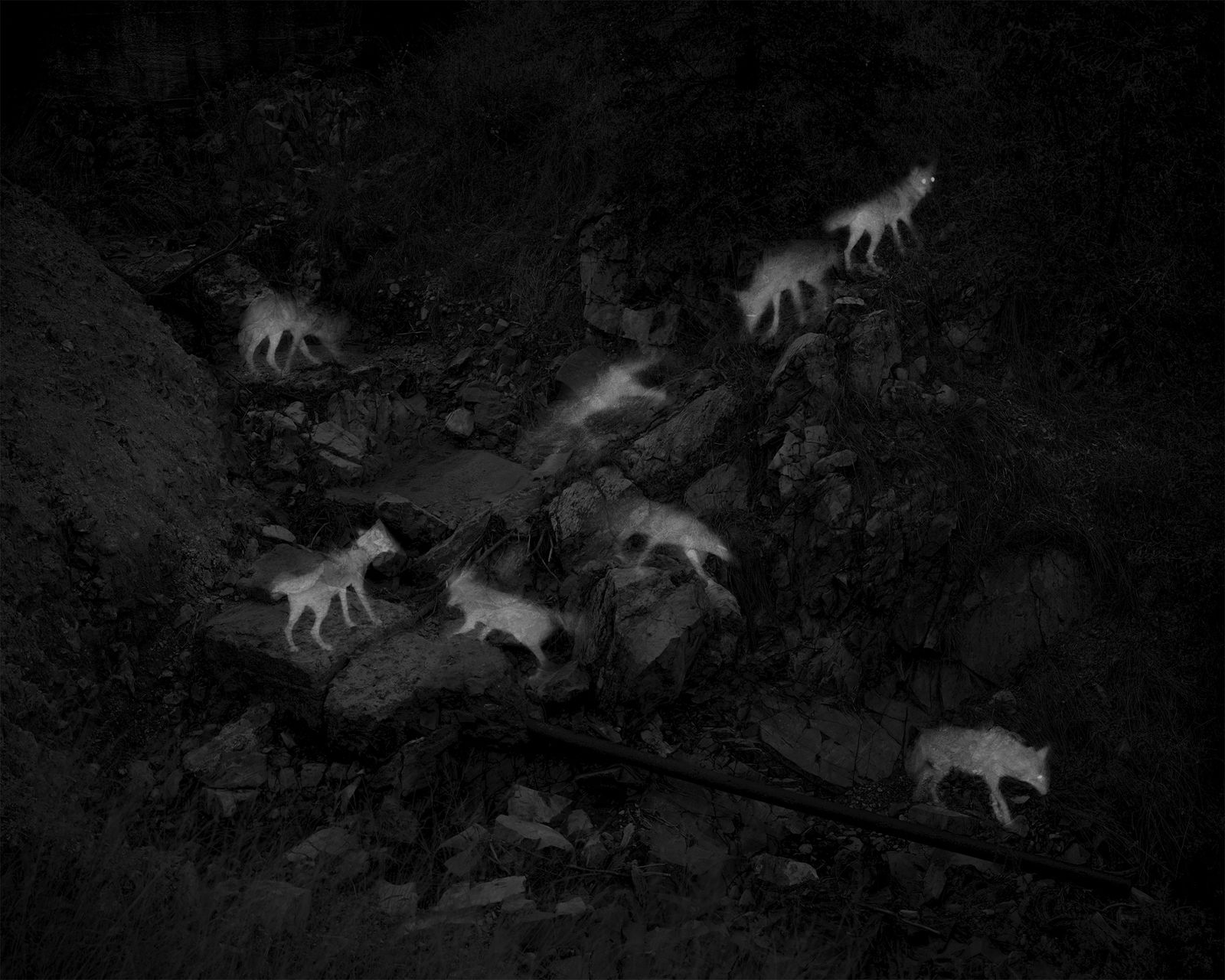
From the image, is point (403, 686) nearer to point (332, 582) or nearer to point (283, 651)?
point (283, 651)

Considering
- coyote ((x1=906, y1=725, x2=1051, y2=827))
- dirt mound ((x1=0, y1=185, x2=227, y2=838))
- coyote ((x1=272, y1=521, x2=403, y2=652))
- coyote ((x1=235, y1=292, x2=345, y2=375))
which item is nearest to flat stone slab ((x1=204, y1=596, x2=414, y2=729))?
coyote ((x1=272, y1=521, x2=403, y2=652))

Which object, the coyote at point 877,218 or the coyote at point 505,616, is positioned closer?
the coyote at point 505,616

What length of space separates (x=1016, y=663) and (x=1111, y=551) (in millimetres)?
778

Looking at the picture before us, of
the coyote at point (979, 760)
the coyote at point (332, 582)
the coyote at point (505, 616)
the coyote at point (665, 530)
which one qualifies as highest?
the coyote at point (332, 582)

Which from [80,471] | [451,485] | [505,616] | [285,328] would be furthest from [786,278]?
[80,471]

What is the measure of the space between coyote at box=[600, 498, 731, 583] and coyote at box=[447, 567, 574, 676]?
0.57 meters

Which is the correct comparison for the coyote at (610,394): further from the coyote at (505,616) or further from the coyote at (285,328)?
the coyote at (285,328)

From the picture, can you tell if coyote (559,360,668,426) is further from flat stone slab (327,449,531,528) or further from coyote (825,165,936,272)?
coyote (825,165,936,272)

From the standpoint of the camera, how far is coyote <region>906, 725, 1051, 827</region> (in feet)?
14.0

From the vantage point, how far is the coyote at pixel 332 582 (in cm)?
470

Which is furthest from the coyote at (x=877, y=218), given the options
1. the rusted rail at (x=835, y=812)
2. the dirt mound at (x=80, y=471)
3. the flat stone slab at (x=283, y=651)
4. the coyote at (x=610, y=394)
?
the dirt mound at (x=80, y=471)

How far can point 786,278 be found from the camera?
577cm

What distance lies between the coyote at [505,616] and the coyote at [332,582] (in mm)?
467

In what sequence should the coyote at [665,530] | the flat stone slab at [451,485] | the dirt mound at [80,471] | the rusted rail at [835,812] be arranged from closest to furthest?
1. the rusted rail at [835,812]
2. the dirt mound at [80,471]
3. the coyote at [665,530]
4. the flat stone slab at [451,485]
